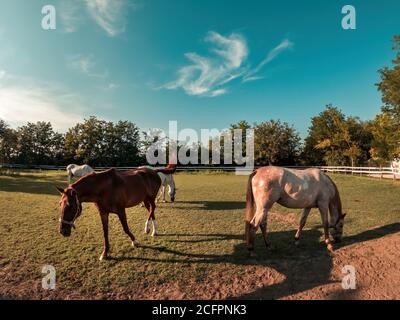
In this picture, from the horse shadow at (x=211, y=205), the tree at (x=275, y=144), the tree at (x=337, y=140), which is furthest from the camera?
the tree at (x=275, y=144)

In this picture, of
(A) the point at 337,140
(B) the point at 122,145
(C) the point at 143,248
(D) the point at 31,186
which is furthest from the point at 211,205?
(B) the point at 122,145

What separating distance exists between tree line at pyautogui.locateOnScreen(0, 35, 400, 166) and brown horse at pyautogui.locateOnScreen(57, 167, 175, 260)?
36.5 m

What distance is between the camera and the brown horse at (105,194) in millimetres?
4480

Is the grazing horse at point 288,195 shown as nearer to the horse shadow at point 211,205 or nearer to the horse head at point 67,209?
the horse head at point 67,209

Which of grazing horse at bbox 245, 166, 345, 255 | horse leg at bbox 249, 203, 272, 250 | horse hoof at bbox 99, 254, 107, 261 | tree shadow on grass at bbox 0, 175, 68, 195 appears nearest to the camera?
horse hoof at bbox 99, 254, 107, 261

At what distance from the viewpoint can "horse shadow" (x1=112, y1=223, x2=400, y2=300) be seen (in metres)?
3.88

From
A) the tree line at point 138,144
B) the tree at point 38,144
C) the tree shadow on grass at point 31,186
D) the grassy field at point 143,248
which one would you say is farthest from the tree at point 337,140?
the tree at point 38,144

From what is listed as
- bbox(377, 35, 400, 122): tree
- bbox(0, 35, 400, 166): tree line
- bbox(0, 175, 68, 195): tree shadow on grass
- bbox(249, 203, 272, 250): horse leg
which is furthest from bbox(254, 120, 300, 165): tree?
bbox(249, 203, 272, 250): horse leg

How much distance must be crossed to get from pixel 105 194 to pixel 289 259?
→ 4081mm

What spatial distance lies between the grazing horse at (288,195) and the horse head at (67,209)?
3.52 meters

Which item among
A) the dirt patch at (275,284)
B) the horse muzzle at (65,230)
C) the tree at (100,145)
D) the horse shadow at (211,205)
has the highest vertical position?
the tree at (100,145)

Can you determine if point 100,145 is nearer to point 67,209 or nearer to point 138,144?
point 138,144

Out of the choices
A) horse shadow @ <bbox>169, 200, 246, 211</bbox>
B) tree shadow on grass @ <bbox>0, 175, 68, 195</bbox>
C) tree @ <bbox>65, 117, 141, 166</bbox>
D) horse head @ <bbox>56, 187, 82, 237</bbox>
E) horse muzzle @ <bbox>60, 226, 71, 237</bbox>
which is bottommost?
horse shadow @ <bbox>169, 200, 246, 211</bbox>

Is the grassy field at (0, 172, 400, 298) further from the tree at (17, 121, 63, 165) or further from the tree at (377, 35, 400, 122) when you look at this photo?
the tree at (17, 121, 63, 165)
